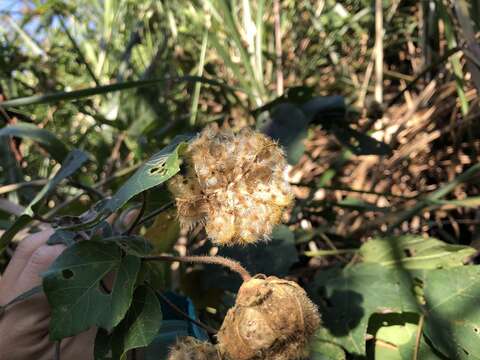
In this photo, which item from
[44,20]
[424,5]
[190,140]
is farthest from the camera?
[44,20]

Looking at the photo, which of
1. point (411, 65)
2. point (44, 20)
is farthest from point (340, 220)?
point (44, 20)

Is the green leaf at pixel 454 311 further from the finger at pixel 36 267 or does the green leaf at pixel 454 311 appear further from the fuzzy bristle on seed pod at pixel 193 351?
the finger at pixel 36 267

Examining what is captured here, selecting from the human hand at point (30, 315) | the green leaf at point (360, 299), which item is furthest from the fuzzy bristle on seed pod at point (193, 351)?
the green leaf at point (360, 299)

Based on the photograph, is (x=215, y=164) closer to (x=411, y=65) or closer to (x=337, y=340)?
(x=337, y=340)

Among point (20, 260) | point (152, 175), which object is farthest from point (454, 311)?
point (20, 260)

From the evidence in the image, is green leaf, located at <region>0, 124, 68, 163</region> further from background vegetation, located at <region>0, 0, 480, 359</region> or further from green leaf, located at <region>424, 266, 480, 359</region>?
green leaf, located at <region>424, 266, 480, 359</region>

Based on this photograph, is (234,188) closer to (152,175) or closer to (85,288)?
(152,175)
